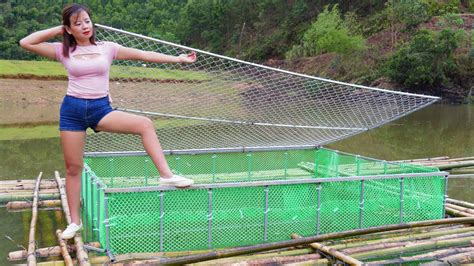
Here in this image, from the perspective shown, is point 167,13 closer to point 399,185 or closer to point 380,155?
point 380,155

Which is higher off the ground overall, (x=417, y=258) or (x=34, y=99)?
(x=34, y=99)

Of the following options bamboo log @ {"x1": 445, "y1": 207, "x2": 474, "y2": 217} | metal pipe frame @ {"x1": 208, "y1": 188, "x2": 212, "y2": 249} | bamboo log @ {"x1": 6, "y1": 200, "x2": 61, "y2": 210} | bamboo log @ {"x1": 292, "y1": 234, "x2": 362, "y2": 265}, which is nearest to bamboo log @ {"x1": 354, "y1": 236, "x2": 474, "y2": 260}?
bamboo log @ {"x1": 292, "y1": 234, "x2": 362, "y2": 265}

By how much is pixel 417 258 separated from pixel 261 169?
3503 mm

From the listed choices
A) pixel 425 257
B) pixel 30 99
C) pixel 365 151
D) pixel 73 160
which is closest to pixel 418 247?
pixel 425 257

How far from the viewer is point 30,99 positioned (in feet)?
83.3

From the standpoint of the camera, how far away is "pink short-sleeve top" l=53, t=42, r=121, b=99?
3604 millimetres

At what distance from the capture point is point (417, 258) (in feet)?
16.3

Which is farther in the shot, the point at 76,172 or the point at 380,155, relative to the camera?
Result: the point at 380,155

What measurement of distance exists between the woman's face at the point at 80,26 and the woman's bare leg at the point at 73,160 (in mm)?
669

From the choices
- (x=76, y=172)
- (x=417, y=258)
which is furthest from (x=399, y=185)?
(x=76, y=172)

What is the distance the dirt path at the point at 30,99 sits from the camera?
2111cm

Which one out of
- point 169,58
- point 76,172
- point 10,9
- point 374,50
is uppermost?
point 10,9

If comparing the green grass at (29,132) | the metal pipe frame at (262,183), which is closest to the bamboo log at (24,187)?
the metal pipe frame at (262,183)

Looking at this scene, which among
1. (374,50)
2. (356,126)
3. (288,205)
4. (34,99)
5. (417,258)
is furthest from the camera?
(374,50)
